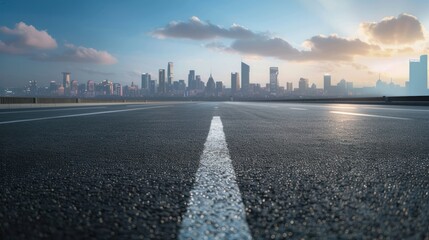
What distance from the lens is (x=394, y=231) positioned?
1147mm

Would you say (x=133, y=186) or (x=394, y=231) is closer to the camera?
(x=394, y=231)

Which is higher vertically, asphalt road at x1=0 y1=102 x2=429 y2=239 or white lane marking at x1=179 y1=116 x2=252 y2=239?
white lane marking at x1=179 y1=116 x2=252 y2=239

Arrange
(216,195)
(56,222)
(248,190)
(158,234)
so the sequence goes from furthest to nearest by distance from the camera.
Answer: (248,190), (216,195), (56,222), (158,234)

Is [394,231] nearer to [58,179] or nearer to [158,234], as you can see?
[158,234]

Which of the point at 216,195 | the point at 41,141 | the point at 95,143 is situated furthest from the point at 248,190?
the point at 41,141

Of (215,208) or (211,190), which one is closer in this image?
(215,208)

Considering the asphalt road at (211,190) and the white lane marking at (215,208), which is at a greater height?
the white lane marking at (215,208)

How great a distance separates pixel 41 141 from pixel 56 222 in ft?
9.78

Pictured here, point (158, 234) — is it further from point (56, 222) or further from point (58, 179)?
point (58, 179)

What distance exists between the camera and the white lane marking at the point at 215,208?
3.73 ft

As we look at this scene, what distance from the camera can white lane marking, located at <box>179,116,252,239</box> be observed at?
1.14 meters

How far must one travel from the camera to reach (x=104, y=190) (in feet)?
5.61

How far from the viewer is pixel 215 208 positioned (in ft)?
4.53

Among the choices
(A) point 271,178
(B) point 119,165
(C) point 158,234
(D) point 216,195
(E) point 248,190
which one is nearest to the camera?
Result: (C) point 158,234
